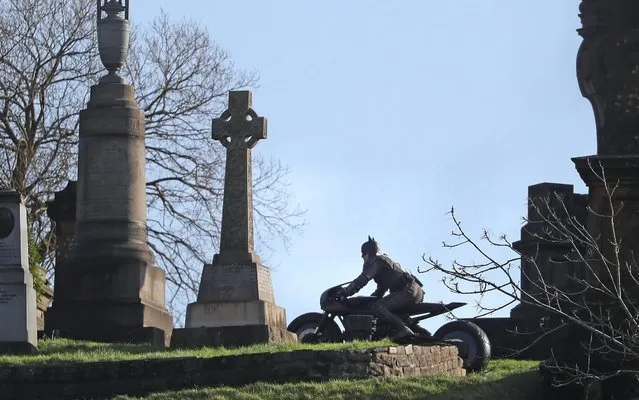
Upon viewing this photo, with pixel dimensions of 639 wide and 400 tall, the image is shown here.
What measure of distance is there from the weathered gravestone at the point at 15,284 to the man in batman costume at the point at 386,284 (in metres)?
3.71

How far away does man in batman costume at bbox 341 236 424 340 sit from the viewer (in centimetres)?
2805

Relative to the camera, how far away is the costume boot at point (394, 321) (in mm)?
27562

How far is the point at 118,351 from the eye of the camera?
28219mm

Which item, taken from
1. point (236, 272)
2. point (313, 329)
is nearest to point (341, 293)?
point (313, 329)

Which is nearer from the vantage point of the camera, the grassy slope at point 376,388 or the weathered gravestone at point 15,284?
the grassy slope at point 376,388

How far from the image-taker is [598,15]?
26172 millimetres

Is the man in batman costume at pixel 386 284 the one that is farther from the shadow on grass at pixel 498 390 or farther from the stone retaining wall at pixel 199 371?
the shadow on grass at pixel 498 390

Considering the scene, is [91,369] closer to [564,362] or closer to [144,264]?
[564,362]

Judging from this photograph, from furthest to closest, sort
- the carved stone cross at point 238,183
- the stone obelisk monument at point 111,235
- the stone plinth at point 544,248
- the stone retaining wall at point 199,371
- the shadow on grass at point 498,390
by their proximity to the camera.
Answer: the stone obelisk monument at point 111,235
the carved stone cross at point 238,183
the stone plinth at point 544,248
the stone retaining wall at point 199,371
the shadow on grass at point 498,390

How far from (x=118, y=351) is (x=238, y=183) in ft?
11.5

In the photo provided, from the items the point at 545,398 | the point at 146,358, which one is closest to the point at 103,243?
the point at 146,358

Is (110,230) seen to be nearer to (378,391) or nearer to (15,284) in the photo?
(15,284)

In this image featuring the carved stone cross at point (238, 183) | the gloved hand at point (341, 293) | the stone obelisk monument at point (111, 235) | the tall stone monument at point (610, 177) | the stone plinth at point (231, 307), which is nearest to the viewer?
the tall stone monument at point (610, 177)

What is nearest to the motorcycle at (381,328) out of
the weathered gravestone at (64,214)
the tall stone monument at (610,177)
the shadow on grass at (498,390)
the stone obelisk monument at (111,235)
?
the shadow on grass at (498,390)
